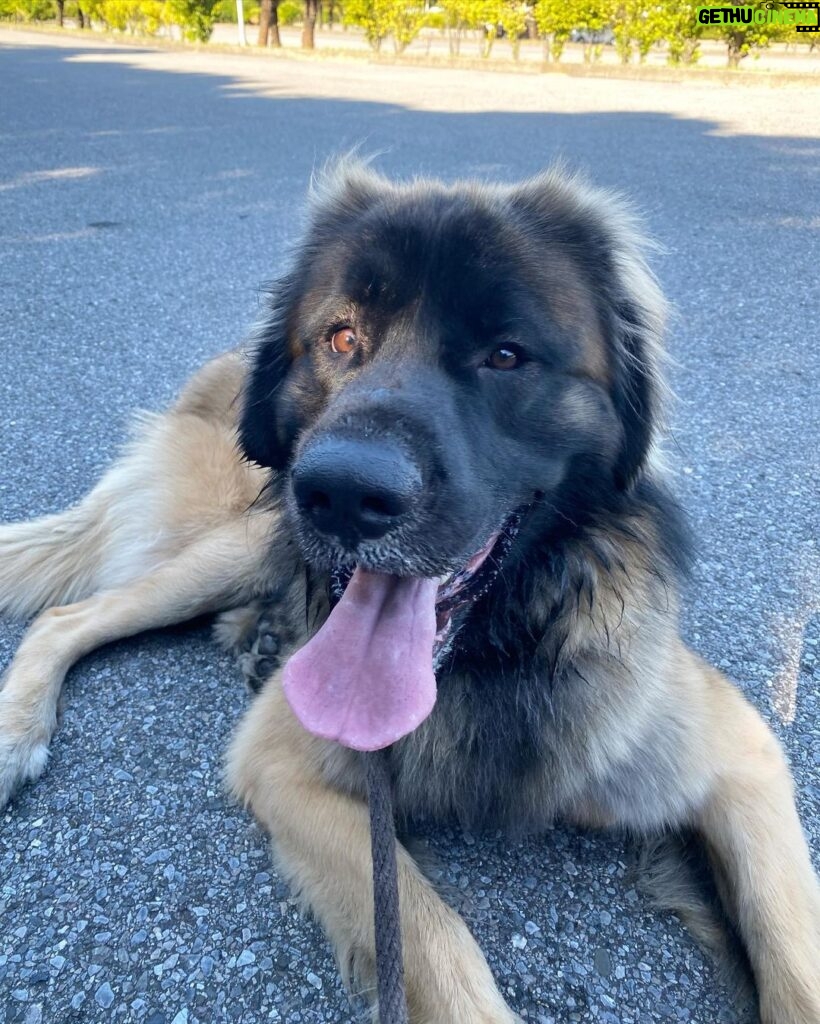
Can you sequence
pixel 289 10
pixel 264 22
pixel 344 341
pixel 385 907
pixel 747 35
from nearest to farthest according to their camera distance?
pixel 385 907 < pixel 344 341 < pixel 747 35 < pixel 264 22 < pixel 289 10

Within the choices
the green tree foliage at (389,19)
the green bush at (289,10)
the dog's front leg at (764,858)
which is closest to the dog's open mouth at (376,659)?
the dog's front leg at (764,858)

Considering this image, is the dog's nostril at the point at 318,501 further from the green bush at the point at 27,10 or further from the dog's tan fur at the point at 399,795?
the green bush at the point at 27,10

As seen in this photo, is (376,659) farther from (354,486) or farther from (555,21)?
(555,21)

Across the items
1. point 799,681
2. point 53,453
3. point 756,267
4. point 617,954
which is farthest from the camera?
point 756,267

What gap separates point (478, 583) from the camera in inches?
81.7

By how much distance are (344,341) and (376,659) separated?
87 centimetres

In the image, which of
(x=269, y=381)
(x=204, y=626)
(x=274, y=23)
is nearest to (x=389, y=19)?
(x=274, y=23)

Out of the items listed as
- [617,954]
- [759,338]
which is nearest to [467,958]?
[617,954]

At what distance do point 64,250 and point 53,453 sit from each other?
370 centimetres

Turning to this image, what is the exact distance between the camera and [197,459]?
3486 mm

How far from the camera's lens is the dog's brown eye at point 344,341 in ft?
7.29

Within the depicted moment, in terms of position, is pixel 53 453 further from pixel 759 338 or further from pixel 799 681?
pixel 759 338

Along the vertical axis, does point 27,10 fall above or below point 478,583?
above

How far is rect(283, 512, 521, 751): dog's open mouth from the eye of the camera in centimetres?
183
